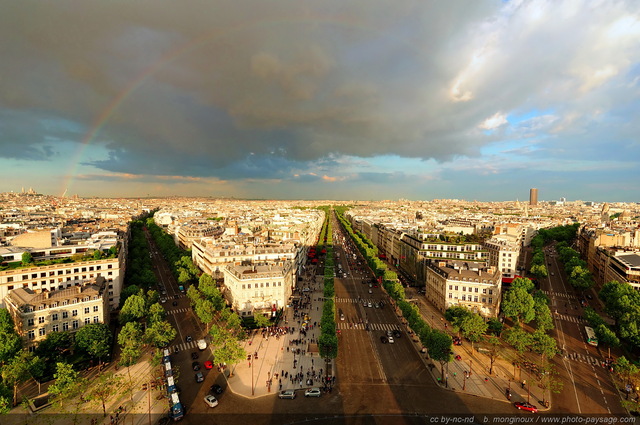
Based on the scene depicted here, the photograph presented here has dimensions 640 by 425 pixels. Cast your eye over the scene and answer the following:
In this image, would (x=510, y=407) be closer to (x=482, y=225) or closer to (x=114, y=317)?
(x=114, y=317)

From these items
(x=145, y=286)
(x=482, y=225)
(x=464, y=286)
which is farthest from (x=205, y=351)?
(x=482, y=225)

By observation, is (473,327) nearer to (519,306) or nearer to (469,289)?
(519,306)

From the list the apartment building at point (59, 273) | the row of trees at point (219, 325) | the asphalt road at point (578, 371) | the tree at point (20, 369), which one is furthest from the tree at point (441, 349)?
the apartment building at point (59, 273)

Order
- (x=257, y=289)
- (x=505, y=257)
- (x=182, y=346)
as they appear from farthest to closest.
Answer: (x=505, y=257)
(x=257, y=289)
(x=182, y=346)

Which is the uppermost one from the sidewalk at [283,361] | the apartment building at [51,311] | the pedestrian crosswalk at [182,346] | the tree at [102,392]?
the apartment building at [51,311]

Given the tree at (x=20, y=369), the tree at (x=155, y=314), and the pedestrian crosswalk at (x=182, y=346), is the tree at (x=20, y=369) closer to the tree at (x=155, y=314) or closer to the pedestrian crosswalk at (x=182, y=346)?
the tree at (x=155, y=314)

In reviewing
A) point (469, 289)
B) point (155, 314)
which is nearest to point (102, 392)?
point (155, 314)
